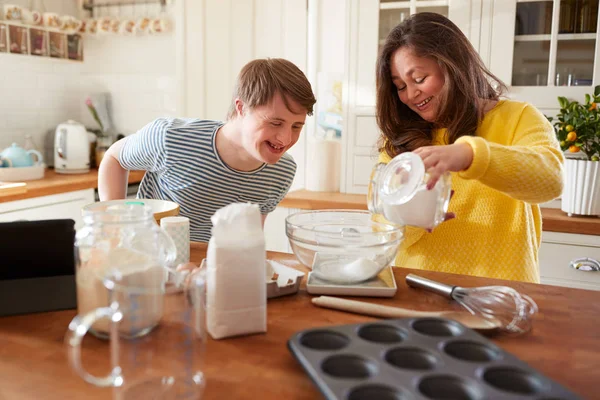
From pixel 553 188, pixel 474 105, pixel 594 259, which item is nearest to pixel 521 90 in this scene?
pixel 594 259

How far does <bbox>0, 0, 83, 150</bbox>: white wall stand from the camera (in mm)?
2955

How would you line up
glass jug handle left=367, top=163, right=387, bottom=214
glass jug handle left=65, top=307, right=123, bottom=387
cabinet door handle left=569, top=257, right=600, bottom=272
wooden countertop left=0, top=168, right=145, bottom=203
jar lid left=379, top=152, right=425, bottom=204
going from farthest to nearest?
wooden countertop left=0, top=168, right=145, bottom=203 → cabinet door handle left=569, top=257, right=600, bottom=272 → glass jug handle left=367, top=163, right=387, bottom=214 → jar lid left=379, top=152, right=425, bottom=204 → glass jug handle left=65, top=307, right=123, bottom=387

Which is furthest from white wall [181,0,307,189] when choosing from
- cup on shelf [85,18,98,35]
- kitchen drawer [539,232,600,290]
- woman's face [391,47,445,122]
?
woman's face [391,47,445,122]

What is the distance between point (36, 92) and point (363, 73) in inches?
71.8

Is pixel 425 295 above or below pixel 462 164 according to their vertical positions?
below

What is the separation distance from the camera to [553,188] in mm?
1142

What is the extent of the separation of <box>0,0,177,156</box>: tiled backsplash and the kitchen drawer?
2104 mm

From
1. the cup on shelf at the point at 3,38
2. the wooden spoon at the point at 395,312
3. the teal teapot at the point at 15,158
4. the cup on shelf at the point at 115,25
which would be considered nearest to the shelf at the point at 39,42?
the cup on shelf at the point at 3,38

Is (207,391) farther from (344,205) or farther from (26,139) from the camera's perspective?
(26,139)

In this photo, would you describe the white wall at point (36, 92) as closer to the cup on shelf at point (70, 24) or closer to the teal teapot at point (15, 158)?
the cup on shelf at point (70, 24)

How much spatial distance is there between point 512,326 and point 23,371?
67 centimetres

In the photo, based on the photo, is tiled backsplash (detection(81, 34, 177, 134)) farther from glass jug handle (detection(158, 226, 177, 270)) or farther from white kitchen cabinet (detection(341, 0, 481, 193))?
glass jug handle (detection(158, 226, 177, 270))

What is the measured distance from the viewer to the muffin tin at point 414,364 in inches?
23.6

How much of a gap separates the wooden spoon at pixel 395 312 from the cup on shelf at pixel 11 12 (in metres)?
2.66
